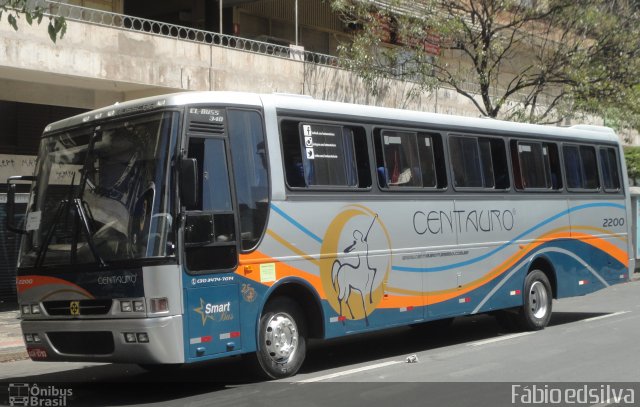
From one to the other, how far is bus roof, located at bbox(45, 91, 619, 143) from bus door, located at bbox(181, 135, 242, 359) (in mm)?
487

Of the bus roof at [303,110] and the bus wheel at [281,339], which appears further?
the bus wheel at [281,339]

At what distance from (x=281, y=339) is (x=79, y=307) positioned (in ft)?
7.50

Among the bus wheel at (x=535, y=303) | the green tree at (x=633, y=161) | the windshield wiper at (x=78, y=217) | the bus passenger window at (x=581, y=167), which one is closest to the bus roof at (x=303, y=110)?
the bus passenger window at (x=581, y=167)

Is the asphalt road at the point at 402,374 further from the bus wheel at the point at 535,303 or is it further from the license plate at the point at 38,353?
the license plate at the point at 38,353

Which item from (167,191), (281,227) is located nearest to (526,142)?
(281,227)

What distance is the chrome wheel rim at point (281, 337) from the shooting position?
32.9ft

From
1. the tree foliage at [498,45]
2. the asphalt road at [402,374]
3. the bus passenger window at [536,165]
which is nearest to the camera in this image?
the asphalt road at [402,374]

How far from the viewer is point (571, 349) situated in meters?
11.9

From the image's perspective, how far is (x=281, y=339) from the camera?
33.3 ft

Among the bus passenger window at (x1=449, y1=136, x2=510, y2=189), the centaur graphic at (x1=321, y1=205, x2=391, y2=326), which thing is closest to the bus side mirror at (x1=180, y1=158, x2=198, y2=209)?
the centaur graphic at (x1=321, y1=205, x2=391, y2=326)

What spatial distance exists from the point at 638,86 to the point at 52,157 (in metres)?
19.1

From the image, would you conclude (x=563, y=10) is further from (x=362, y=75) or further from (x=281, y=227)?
(x=281, y=227)

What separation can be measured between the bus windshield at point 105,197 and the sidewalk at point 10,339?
3892 millimetres

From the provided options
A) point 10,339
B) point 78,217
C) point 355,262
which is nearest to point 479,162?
point 355,262
